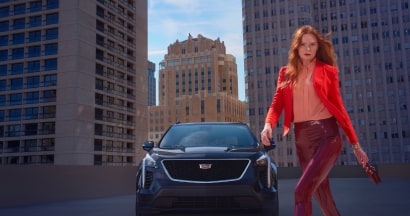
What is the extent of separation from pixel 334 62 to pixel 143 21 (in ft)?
253

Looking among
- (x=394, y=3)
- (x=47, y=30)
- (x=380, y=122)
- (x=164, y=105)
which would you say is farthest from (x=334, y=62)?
(x=164, y=105)

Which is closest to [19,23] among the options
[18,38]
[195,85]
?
[18,38]

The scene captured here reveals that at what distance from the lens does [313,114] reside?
10.6 ft

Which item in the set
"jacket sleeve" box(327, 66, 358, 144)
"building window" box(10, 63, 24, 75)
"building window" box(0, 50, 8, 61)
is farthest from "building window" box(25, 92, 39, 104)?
"jacket sleeve" box(327, 66, 358, 144)

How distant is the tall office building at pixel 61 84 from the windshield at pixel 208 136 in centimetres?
Answer: 5316

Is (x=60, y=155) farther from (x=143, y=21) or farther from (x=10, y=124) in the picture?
(x=143, y=21)

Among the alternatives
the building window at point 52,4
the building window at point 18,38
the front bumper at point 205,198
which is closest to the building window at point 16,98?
the building window at point 18,38

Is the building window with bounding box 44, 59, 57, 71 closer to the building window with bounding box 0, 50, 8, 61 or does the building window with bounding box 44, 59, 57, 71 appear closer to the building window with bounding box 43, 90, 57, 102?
the building window with bounding box 43, 90, 57, 102

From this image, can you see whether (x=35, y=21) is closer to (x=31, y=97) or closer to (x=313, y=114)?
(x=31, y=97)

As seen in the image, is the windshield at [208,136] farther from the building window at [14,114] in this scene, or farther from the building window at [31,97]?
the building window at [14,114]

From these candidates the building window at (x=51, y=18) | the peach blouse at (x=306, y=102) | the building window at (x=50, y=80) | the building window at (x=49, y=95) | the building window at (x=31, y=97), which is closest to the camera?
the peach blouse at (x=306, y=102)

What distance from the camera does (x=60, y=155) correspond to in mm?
57438

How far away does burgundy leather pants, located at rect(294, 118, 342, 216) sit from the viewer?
3059 millimetres

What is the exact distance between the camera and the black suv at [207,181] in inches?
187
